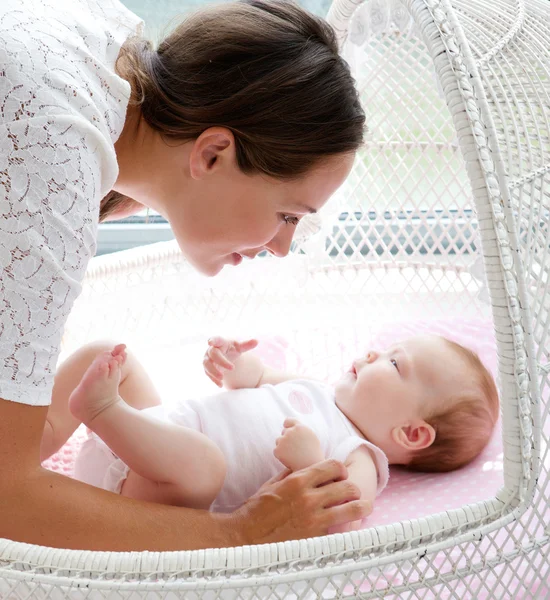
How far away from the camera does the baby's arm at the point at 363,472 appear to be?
113 centimetres

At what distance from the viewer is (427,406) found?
1.23 m

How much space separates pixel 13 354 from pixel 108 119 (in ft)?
0.96

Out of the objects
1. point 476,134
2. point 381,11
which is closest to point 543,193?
point 476,134

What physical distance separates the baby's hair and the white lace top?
63cm

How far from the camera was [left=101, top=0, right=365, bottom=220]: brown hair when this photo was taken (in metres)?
0.94

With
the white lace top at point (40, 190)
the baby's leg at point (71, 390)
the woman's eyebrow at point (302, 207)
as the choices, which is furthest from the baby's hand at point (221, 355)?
the white lace top at point (40, 190)

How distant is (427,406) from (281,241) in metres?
0.37

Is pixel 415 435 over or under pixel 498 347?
under

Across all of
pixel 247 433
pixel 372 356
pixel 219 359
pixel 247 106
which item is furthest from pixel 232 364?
pixel 247 106

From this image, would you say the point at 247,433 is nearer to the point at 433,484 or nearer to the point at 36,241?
the point at 433,484

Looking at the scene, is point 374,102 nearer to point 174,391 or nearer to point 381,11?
point 381,11

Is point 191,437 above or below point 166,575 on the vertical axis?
below

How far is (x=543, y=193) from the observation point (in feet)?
3.11

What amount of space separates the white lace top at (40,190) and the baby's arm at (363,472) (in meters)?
0.50
